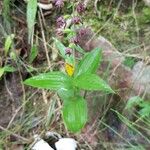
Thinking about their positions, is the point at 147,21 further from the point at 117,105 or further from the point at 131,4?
the point at 117,105

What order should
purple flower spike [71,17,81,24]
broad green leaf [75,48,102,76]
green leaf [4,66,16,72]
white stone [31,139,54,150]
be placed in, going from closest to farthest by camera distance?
purple flower spike [71,17,81,24] → broad green leaf [75,48,102,76] → white stone [31,139,54,150] → green leaf [4,66,16,72]

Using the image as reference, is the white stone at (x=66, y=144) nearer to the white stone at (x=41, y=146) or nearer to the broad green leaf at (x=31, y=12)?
the white stone at (x=41, y=146)

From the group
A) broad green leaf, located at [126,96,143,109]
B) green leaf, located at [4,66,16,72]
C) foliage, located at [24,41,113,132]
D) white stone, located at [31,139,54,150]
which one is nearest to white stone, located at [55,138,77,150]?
white stone, located at [31,139,54,150]

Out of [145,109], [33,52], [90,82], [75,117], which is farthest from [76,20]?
[33,52]

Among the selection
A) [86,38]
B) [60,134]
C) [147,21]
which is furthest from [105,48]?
[60,134]

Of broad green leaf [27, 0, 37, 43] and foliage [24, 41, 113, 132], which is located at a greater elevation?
broad green leaf [27, 0, 37, 43]

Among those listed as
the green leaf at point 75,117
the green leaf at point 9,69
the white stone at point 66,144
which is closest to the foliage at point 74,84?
the green leaf at point 75,117

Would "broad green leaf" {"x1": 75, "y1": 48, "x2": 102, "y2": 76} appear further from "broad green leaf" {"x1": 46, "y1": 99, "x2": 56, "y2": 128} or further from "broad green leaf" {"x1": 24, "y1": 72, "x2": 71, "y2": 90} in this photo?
"broad green leaf" {"x1": 46, "y1": 99, "x2": 56, "y2": 128}
